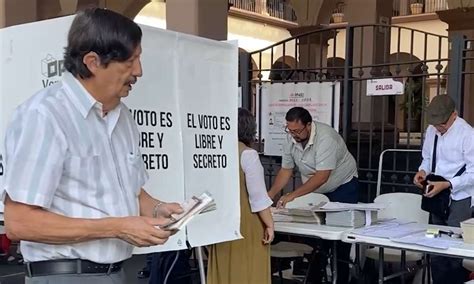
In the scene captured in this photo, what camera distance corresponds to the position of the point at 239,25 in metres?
20.7

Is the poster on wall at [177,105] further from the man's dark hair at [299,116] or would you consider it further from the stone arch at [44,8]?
the man's dark hair at [299,116]

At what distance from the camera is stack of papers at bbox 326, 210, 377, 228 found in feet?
12.8

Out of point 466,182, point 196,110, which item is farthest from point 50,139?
point 466,182

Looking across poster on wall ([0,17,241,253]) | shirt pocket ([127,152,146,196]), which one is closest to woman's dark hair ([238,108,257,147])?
poster on wall ([0,17,241,253])

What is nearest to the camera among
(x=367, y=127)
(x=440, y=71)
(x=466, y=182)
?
(x=466, y=182)

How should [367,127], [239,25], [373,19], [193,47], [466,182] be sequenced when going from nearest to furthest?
[193,47] < [466,182] < [367,127] < [373,19] < [239,25]

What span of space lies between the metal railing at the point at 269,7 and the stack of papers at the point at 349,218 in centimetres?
1788

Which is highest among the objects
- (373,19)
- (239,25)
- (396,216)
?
(239,25)

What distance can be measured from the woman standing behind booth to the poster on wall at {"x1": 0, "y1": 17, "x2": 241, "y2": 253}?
16 cm

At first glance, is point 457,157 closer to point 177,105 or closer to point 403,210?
point 403,210

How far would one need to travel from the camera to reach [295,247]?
15.6 ft

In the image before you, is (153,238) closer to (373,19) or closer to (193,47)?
(193,47)

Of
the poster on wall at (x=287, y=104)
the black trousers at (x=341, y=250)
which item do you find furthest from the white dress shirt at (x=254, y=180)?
the poster on wall at (x=287, y=104)

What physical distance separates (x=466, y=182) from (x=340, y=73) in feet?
9.38
